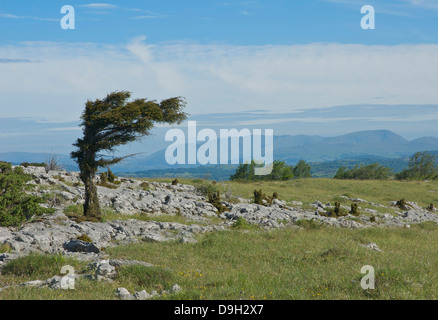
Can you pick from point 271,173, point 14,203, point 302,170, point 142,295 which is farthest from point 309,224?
point 302,170

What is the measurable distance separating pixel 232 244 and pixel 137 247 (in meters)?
3.44

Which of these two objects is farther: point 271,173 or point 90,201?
point 271,173

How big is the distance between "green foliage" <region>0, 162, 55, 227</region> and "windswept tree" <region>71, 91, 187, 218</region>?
2.29 m

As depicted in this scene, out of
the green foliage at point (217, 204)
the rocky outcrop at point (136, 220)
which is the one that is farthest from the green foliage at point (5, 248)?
the green foliage at point (217, 204)

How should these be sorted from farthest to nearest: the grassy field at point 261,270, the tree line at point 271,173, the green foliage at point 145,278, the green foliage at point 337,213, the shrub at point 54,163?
the tree line at point 271,173 → the shrub at point 54,163 → the green foliage at point 337,213 → the green foliage at point 145,278 → the grassy field at point 261,270

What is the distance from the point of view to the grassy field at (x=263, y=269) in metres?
8.05

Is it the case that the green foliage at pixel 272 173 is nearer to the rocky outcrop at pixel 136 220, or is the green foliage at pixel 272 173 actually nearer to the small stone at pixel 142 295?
the rocky outcrop at pixel 136 220

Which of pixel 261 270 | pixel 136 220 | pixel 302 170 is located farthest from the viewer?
pixel 302 170

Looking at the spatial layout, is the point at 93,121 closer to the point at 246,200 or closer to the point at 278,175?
the point at 246,200

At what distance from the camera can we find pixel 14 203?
15.4 metres

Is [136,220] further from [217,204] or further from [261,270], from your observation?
[261,270]

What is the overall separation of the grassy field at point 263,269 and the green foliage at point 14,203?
15.2 feet

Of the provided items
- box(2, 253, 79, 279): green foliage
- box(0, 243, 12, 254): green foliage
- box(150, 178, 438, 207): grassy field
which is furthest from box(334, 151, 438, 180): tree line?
box(2, 253, 79, 279): green foliage

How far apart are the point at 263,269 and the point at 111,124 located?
9427 mm
